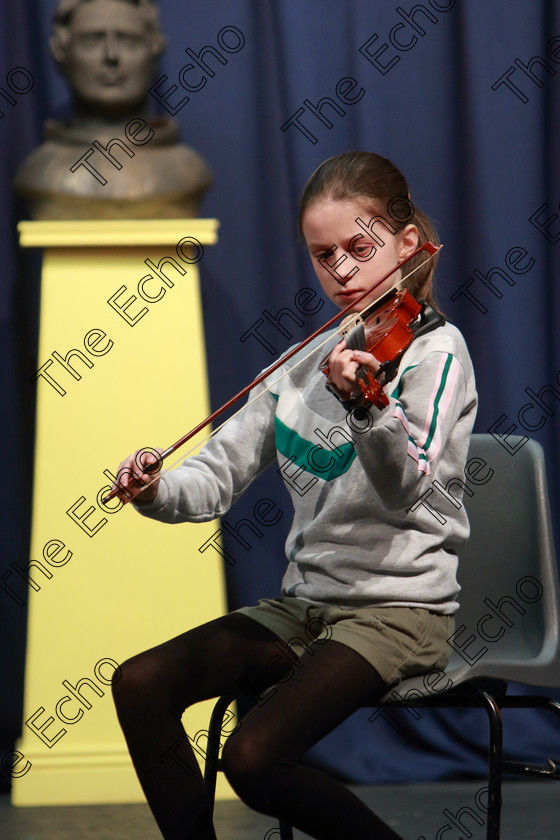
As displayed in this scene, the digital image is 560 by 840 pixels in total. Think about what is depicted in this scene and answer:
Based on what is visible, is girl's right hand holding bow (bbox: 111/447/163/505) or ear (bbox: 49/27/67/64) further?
ear (bbox: 49/27/67/64)

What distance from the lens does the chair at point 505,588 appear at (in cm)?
119

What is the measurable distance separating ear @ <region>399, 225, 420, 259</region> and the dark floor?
943mm

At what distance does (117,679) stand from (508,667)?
18.1 inches

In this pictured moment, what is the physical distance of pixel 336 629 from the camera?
113 cm

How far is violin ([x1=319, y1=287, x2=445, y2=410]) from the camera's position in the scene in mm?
1006

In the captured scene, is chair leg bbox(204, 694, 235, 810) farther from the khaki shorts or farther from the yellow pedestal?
the yellow pedestal

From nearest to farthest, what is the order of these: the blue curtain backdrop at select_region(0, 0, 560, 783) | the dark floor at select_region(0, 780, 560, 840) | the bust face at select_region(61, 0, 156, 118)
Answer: the dark floor at select_region(0, 780, 560, 840), the bust face at select_region(61, 0, 156, 118), the blue curtain backdrop at select_region(0, 0, 560, 783)

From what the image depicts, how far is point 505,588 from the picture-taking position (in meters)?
1.41

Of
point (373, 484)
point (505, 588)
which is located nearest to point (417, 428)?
point (373, 484)

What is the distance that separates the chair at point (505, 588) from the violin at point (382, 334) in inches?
8.3

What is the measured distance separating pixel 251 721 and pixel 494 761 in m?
0.31

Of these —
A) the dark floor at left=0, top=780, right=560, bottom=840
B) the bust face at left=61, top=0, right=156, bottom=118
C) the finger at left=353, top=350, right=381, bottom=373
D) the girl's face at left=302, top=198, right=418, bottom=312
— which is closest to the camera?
the finger at left=353, top=350, right=381, bottom=373

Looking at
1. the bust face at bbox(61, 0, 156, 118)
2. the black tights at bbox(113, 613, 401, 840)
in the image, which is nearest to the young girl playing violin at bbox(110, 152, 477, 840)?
the black tights at bbox(113, 613, 401, 840)

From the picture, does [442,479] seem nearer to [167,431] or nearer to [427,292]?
[427,292]
